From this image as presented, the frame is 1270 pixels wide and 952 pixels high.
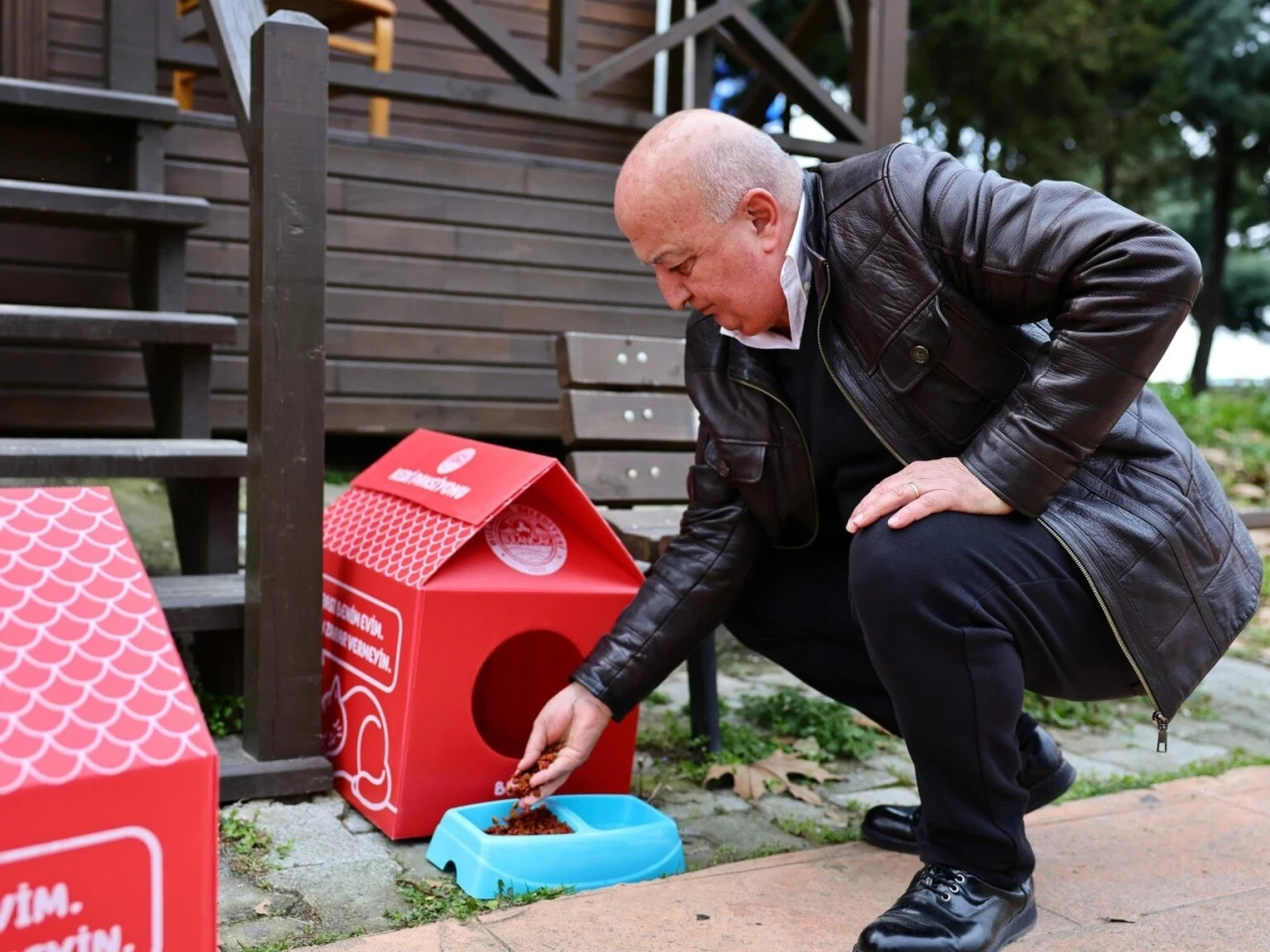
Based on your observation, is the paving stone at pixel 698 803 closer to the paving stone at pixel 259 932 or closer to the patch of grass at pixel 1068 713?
the paving stone at pixel 259 932

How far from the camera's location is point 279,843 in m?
2.08

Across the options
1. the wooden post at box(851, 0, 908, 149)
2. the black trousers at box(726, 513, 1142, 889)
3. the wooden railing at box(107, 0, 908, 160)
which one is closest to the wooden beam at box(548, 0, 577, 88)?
the wooden railing at box(107, 0, 908, 160)

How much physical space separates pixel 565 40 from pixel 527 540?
2.54 m

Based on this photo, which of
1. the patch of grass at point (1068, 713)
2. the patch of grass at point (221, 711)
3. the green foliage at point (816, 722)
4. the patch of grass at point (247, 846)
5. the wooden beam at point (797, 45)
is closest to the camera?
the patch of grass at point (247, 846)

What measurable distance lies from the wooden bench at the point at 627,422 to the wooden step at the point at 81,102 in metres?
1.23

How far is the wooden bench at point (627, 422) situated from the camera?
3025 mm

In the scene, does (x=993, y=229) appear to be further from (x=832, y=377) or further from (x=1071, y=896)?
(x=1071, y=896)

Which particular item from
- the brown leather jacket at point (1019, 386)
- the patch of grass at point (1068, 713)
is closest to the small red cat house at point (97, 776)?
the brown leather jacket at point (1019, 386)

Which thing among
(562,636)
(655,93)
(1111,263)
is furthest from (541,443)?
(1111,263)

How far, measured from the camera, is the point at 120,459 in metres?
2.42

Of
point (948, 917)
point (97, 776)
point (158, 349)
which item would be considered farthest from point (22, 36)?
point (948, 917)

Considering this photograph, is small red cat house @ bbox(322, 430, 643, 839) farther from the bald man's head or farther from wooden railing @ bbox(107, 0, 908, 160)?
wooden railing @ bbox(107, 0, 908, 160)

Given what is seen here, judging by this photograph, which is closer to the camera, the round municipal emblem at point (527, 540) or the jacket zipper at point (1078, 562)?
the jacket zipper at point (1078, 562)

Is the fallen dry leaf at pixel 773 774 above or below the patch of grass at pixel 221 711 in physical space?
below
